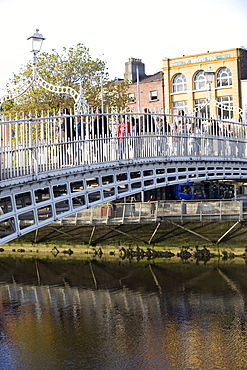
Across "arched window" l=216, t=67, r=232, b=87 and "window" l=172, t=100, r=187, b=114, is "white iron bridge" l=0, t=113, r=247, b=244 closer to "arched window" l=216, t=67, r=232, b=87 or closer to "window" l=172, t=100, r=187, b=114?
"arched window" l=216, t=67, r=232, b=87

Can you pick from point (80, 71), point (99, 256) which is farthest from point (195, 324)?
point (80, 71)

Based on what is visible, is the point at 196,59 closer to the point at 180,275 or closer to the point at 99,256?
the point at 99,256

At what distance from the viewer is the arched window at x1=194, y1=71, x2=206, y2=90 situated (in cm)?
4606

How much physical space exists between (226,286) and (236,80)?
21.4 m

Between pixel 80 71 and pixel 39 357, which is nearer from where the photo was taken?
pixel 39 357

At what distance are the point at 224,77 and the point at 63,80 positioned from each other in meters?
14.5

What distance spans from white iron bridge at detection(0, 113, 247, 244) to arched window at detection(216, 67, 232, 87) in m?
16.7

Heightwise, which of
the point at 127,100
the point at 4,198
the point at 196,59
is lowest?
the point at 4,198

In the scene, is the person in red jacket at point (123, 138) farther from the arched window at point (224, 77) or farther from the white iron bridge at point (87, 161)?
the arched window at point (224, 77)

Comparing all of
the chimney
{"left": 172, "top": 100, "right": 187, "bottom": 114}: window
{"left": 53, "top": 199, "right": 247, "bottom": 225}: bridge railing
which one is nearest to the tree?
{"left": 53, "top": 199, "right": 247, "bottom": 225}: bridge railing

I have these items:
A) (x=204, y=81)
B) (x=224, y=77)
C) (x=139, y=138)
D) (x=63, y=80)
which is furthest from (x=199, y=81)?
(x=139, y=138)

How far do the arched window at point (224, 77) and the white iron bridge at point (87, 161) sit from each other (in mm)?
16729

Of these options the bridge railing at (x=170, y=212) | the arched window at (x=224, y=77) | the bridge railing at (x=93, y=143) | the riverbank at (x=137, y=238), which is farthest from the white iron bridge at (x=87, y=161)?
the arched window at (x=224, y=77)

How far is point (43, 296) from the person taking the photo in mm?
26312
